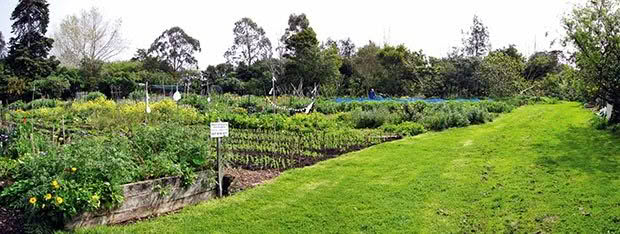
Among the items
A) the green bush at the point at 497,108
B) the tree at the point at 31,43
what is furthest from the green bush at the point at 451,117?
the tree at the point at 31,43

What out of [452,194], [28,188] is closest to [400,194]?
[452,194]

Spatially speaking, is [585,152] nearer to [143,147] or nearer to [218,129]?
[218,129]

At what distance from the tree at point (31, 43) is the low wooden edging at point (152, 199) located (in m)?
33.6

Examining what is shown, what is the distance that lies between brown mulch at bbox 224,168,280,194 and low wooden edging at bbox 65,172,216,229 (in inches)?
19.9

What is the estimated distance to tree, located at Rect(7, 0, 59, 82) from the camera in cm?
3375

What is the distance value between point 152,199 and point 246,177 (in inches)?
76.6

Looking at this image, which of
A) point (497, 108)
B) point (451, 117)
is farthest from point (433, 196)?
point (497, 108)

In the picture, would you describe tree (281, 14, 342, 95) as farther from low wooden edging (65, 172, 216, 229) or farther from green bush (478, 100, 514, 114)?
low wooden edging (65, 172, 216, 229)

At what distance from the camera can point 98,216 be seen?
4.68 meters

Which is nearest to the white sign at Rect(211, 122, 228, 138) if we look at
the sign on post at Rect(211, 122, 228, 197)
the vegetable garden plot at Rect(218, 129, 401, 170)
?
the sign on post at Rect(211, 122, 228, 197)

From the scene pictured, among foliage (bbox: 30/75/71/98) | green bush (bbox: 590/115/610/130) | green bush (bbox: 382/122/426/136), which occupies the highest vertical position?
foliage (bbox: 30/75/71/98)

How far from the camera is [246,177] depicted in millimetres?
7000

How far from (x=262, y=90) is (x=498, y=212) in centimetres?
2869

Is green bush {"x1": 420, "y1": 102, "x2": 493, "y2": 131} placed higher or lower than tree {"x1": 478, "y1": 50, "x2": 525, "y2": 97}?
lower
